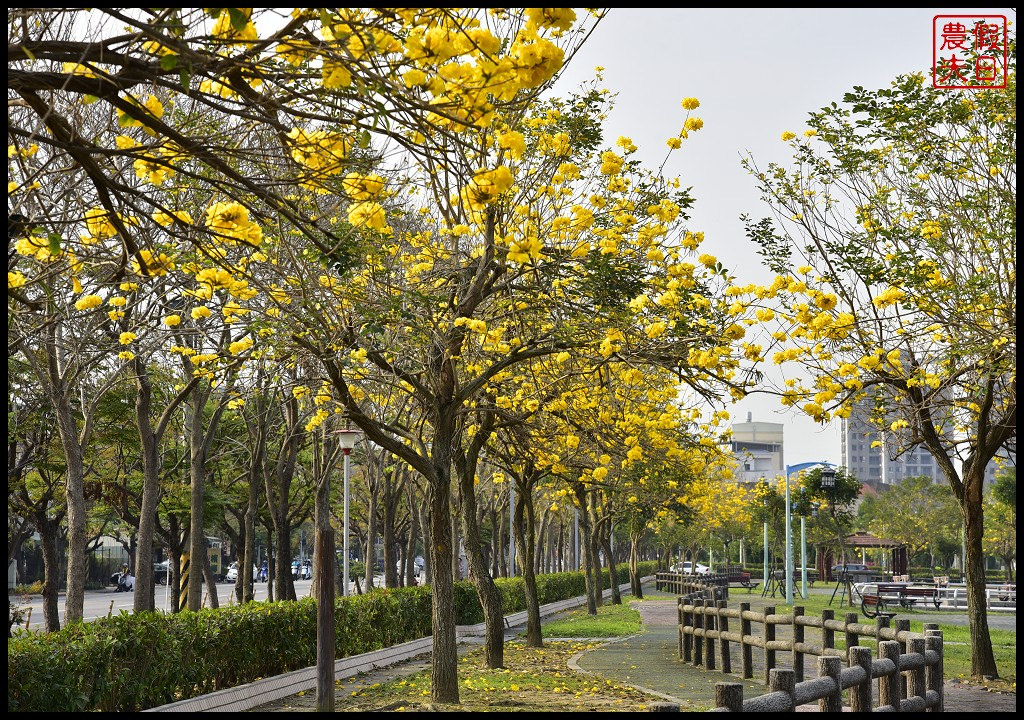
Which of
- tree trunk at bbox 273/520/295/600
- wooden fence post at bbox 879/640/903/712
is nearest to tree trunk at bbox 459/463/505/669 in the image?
wooden fence post at bbox 879/640/903/712

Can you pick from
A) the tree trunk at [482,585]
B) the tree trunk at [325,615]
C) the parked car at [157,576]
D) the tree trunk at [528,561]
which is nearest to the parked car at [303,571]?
the parked car at [157,576]

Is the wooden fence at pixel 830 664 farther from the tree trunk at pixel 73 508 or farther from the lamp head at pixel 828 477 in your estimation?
the lamp head at pixel 828 477

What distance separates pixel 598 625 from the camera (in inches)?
870

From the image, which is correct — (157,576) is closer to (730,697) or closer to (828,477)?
(828,477)

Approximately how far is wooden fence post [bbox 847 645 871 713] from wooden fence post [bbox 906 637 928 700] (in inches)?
52.9

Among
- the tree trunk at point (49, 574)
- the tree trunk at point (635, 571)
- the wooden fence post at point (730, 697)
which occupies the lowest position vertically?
the tree trunk at point (635, 571)

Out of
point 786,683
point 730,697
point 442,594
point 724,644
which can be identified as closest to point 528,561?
point 724,644

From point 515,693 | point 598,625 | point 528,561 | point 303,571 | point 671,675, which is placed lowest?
point 303,571

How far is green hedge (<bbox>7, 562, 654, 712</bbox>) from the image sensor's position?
813 cm

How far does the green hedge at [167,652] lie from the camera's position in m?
8.13

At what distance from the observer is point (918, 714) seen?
7.46 meters

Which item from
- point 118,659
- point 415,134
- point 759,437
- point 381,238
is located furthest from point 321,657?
point 759,437

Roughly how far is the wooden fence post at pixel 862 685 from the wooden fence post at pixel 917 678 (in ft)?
4.41

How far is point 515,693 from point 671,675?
3077mm
